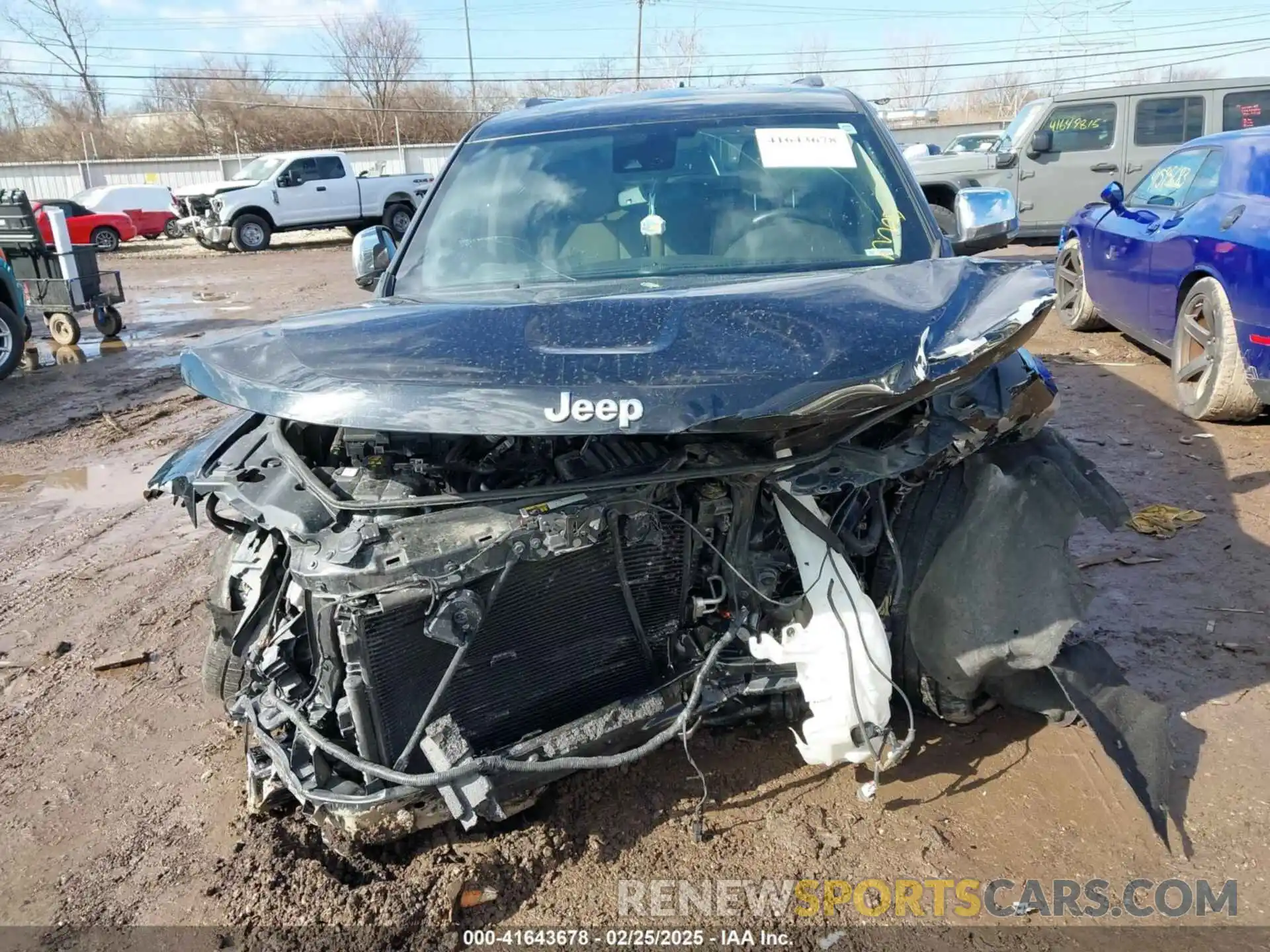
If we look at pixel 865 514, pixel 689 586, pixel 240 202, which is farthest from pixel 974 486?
pixel 240 202

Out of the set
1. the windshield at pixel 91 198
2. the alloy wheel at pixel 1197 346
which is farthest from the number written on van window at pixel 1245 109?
the windshield at pixel 91 198

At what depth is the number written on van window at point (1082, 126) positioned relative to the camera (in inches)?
388

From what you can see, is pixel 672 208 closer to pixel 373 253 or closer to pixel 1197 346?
pixel 373 253

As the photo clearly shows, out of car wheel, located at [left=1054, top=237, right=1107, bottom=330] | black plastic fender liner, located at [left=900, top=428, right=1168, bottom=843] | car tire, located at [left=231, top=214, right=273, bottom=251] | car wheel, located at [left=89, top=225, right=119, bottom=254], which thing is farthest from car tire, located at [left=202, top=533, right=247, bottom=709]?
car wheel, located at [left=89, top=225, right=119, bottom=254]

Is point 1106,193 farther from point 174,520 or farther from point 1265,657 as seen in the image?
point 174,520

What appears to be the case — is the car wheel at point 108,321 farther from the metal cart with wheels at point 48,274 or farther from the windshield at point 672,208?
the windshield at point 672,208

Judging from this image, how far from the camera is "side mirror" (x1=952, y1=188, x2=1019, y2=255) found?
10.5 ft

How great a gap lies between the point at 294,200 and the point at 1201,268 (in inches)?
743

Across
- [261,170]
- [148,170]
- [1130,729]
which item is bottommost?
[1130,729]

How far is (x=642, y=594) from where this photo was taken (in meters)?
2.32

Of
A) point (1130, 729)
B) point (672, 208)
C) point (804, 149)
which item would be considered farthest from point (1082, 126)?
point (1130, 729)

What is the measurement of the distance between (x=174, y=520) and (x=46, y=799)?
2456mm

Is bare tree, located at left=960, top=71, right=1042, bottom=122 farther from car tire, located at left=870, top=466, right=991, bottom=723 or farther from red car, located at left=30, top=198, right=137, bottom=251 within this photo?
car tire, located at left=870, top=466, right=991, bottom=723

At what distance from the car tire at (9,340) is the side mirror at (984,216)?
28.7 feet
